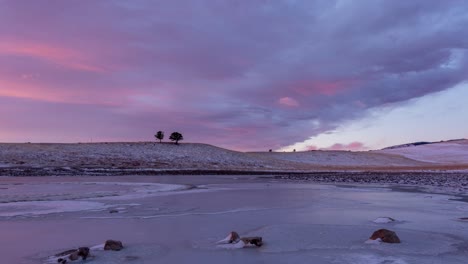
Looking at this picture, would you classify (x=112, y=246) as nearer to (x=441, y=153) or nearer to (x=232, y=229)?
(x=232, y=229)

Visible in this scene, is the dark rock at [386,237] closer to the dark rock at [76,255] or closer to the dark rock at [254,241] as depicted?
the dark rock at [254,241]

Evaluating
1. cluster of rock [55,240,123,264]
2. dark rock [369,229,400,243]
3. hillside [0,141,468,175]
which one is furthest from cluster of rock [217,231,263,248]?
hillside [0,141,468,175]

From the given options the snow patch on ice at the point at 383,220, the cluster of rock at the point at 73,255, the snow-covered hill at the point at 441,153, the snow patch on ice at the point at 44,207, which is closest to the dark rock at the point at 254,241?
the cluster of rock at the point at 73,255

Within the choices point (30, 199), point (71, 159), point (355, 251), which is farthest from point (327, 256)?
point (71, 159)

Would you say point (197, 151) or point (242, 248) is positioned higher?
point (197, 151)

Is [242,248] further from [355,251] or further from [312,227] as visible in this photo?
[312,227]

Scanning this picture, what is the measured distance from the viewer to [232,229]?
34.8ft

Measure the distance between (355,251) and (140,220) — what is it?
630 centimetres

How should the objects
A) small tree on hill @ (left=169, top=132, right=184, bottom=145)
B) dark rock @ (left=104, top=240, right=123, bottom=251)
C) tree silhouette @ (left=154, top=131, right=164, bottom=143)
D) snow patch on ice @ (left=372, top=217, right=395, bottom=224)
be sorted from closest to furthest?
dark rock @ (left=104, top=240, right=123, bottom=251) < snow patch on ice @ (left=372, top=217, right=395, bottom=224) < small tree on hill @ (left=169, top=132, right=184, bottom=145) < tree silhouette @ (left=154, top=131, right=164, bottom=143)

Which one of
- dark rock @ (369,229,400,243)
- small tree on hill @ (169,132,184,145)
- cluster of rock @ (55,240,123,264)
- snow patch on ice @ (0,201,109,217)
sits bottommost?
cluster of rock @ (55,240,123,264)

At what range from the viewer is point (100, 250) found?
816cm

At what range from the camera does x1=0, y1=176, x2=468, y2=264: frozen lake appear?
7.86 meters

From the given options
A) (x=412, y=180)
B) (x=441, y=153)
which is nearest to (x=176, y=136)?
(x=412, y=180)

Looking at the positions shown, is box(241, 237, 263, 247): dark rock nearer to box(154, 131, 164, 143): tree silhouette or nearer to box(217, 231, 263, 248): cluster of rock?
box(217, 231, 263, 248): cluster of rock
